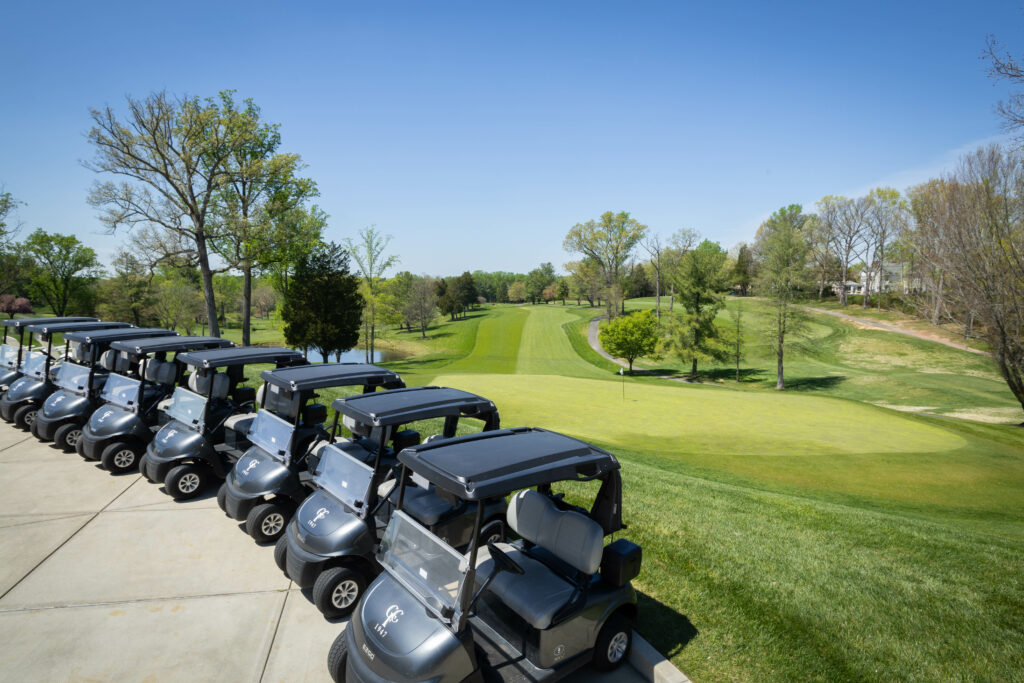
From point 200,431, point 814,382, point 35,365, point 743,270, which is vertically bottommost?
point 814,382

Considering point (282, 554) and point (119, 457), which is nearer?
point (282, 554)

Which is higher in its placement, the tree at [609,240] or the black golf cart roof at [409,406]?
the tree at [609,240]

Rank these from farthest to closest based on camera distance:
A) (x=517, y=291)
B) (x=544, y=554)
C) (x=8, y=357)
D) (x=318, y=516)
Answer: (x=517, y=291)
(x=8, y=357)
(x=318, y=516)
(x=544, y=554)

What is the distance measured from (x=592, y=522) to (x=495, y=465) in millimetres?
1088

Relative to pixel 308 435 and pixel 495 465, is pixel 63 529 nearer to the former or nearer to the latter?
pixel 308 435

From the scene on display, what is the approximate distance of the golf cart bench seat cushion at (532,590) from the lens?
3.88 meters

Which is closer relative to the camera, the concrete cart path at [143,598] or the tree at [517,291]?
the concrete cart path at [143,598]

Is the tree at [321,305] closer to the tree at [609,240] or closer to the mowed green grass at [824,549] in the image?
the mowed green grass at [824,549]

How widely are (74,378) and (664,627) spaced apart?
11.7m

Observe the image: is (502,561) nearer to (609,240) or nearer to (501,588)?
(501,588)

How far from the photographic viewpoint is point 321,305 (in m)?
31.7

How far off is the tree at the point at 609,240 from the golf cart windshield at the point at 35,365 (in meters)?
57.1

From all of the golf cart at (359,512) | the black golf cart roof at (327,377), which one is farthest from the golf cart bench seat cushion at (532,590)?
the black golf cart roof at (327,377)

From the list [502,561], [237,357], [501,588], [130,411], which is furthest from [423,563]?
[130,411]
